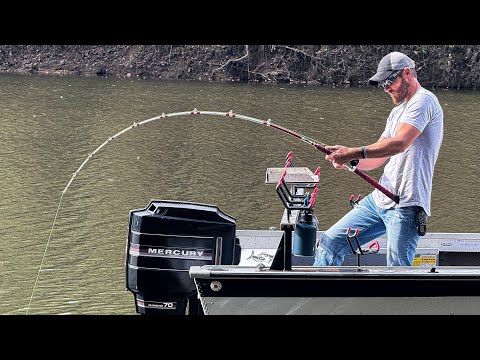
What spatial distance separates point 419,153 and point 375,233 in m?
0.43

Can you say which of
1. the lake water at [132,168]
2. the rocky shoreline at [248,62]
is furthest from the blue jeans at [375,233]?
the rocky shoreline at [248,62]

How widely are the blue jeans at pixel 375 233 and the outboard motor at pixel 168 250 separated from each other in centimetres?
46

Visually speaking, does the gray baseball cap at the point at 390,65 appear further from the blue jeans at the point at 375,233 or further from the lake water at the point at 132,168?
the lake water at the point at 132,168

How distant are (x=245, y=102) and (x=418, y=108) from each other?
1217cm

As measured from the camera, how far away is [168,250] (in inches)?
170

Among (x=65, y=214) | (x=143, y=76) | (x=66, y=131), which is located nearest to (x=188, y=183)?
(x=65, y=214)

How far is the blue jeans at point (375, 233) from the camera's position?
13.6ft

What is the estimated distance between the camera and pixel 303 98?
683 inches

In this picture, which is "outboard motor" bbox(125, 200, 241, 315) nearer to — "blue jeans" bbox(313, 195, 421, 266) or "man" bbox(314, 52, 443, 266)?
"blue jeans" bbox(313, 195, 421, 266)

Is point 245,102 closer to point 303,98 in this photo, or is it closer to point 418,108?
point 303,98

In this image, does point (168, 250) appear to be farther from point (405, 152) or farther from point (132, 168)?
point (132, 168)

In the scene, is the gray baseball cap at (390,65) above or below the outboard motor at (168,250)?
above

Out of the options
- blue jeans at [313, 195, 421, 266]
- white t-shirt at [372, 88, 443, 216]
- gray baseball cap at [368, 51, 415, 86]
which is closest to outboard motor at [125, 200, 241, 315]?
blue jeans at [313, 195, 421, 266]

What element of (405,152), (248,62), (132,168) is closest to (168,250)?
(405,152)
